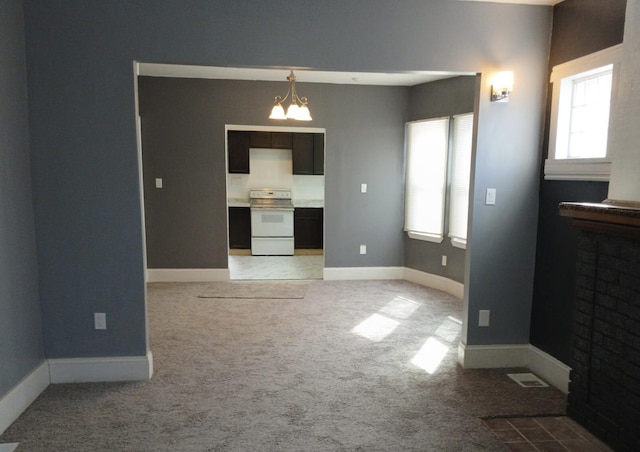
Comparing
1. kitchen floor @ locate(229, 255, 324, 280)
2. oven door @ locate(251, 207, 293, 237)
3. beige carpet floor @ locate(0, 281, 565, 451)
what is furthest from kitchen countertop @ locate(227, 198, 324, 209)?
beige carpet floor @ locate(0, 281, 565, 451)

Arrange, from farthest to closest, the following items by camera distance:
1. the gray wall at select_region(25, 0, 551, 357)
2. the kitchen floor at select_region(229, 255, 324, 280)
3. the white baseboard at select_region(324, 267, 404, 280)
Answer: the kitchen floor at select_region(229, 255, 324, 280) < the white baseboard at select_region(324, 267, 404, 280) < the gray wall at select_region(25, 0, 551, 357)

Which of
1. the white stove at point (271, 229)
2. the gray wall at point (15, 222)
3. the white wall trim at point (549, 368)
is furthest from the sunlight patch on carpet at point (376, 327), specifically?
the white stove at point (271, 229)

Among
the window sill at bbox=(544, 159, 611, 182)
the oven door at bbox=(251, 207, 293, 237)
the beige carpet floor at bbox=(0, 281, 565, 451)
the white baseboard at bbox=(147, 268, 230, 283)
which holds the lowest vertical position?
the beige carpet floor at bbox=(0, 281, 565, 451)

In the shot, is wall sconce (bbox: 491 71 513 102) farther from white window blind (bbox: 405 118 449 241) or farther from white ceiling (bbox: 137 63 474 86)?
white window blind (bbox: 405 118 449 241)

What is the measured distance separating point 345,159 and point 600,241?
386 cm

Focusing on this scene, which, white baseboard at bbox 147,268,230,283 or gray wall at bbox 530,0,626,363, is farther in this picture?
white baseboard at bbox 147,268,230,283

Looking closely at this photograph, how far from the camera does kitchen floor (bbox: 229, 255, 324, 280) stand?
6.26m

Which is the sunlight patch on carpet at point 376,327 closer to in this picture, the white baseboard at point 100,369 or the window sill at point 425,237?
the window sill at point 425,237

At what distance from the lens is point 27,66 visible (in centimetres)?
281

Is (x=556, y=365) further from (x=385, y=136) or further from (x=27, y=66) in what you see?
(x=27, y=66)

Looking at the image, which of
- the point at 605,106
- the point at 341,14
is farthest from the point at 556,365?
the point at 341,14

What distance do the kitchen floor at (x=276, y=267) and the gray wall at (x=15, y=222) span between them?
3.36 metres

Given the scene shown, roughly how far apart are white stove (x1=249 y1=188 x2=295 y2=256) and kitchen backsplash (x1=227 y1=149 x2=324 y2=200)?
55 centimetres

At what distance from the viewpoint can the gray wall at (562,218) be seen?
2.70 m
